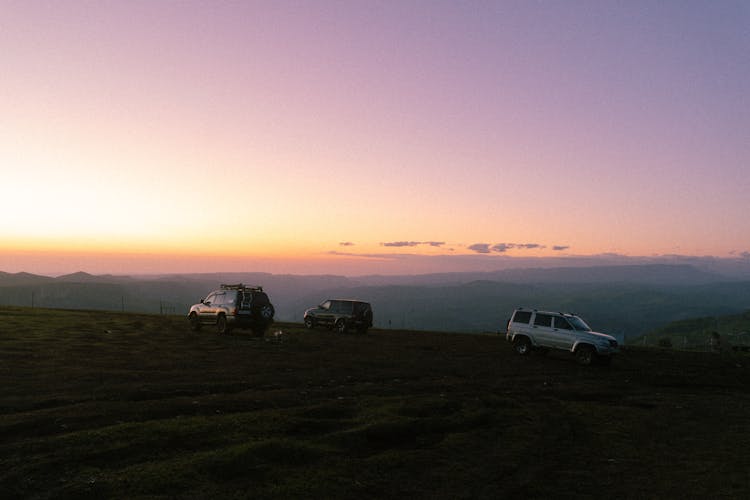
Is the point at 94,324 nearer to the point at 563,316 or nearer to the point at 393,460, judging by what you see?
the point at 563,316

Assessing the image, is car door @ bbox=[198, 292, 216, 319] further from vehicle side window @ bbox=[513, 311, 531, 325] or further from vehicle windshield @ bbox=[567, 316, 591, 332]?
vehicle windshield @ bbox=[567, 316, 591, 332]

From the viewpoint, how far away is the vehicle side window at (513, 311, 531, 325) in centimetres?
2557

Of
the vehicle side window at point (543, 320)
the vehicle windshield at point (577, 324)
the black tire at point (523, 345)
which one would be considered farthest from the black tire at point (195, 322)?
the vehicle windshield at point (577, 324)

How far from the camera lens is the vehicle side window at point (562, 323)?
2406cm

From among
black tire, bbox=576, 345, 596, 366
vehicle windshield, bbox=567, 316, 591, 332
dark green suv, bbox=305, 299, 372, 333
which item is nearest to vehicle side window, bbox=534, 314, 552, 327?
vehicle windshield, bbox=567, 316, 591, 332

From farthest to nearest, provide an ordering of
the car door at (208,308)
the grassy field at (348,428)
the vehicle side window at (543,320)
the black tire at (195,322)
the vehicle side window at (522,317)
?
the black tire at (195,322) < the car door at (208,308) < the vehicle side window at (522,317) < the vehicle side window at (543,320) < the grassy field at (348,428)

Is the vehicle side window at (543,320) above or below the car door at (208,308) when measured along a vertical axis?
below

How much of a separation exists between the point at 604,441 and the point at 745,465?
2.24 meters

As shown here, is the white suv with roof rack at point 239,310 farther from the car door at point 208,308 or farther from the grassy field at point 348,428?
the grassy field at point 348,428

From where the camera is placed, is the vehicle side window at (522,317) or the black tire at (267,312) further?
the black tire at (267,312)

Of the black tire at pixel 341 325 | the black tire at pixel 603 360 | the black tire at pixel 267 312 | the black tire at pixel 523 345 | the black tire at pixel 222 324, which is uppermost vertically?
the black tire at pixel 267 312

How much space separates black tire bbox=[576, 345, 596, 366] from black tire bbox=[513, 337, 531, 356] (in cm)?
243

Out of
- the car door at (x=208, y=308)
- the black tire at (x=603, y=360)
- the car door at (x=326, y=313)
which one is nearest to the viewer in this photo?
the black tire at (x=603, y=360)

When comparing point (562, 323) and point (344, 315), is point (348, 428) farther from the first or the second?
point (344, 315)
